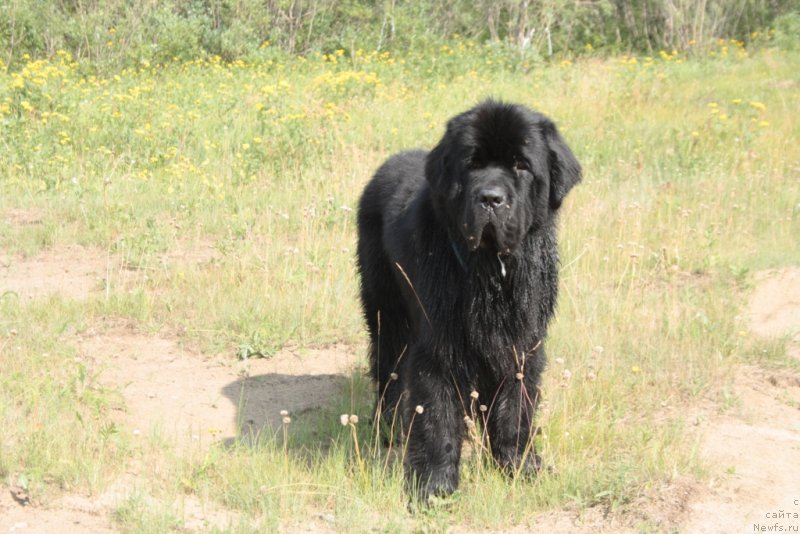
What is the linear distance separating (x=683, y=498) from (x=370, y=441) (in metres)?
1.52

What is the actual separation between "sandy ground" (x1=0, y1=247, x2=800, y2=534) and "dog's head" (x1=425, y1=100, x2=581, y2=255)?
129cm

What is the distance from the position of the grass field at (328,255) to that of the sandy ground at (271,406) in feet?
0.34

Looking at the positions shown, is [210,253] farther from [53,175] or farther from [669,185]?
[669,185]

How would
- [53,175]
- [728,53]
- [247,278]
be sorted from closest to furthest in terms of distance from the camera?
[247,278] → [53,175] → [728,53]

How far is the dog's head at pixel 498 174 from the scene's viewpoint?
3.76m

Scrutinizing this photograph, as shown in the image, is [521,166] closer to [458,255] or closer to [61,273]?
[458,255]

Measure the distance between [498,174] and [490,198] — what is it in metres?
0.18

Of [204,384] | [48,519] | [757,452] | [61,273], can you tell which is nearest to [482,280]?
[757,452]

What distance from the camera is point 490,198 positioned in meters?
3.70

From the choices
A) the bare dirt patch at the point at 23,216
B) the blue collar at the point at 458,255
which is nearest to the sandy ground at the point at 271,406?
the bare dirt patch at the point at 23,216

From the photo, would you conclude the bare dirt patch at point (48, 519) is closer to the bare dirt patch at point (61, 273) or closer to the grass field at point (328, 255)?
the grass field at point (328, 255)

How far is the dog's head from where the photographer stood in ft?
12.3

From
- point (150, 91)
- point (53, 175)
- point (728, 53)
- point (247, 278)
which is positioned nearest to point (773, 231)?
point (247, 278)

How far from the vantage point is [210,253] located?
23.9 feet
